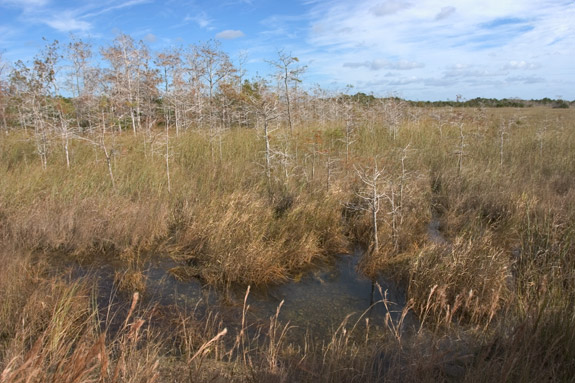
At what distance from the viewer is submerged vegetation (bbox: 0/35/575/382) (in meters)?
2.37

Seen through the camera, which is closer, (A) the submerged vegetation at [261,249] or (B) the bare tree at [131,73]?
(A) the submerged vegetation at [261,249]

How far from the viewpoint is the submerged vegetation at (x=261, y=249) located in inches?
93.4

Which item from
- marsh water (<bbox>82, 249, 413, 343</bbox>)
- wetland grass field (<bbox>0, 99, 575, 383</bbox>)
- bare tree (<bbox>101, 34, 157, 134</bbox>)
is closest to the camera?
wetland grass field (<bbox>0, 99, 575, 383</bbox>)

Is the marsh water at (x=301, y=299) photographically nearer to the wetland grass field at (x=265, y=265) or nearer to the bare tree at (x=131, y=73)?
the wetland grass field at (x=265, y=265)

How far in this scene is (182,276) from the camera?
4.59 m

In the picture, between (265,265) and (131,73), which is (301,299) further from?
(131,73)

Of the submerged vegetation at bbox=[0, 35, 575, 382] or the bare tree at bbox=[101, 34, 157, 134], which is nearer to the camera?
the submerged vegetation at bbox=[0, 35, 575, 382]

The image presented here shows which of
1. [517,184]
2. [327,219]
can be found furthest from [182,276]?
[517,184]

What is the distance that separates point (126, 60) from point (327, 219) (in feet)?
29.9

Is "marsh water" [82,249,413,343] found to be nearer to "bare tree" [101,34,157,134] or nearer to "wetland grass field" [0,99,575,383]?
"wetland grass field" [0,99,575,383]

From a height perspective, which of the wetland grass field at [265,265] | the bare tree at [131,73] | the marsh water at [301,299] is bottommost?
the marsh water at [301,299]

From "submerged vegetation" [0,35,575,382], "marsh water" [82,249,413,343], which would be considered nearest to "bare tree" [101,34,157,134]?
"submerged vegetation" [0,35,575,382]

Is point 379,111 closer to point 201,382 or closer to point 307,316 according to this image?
point 307,316

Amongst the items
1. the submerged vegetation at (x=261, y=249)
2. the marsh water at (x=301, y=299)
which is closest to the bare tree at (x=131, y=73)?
the submerged vegetation at (x=261, y=249)
